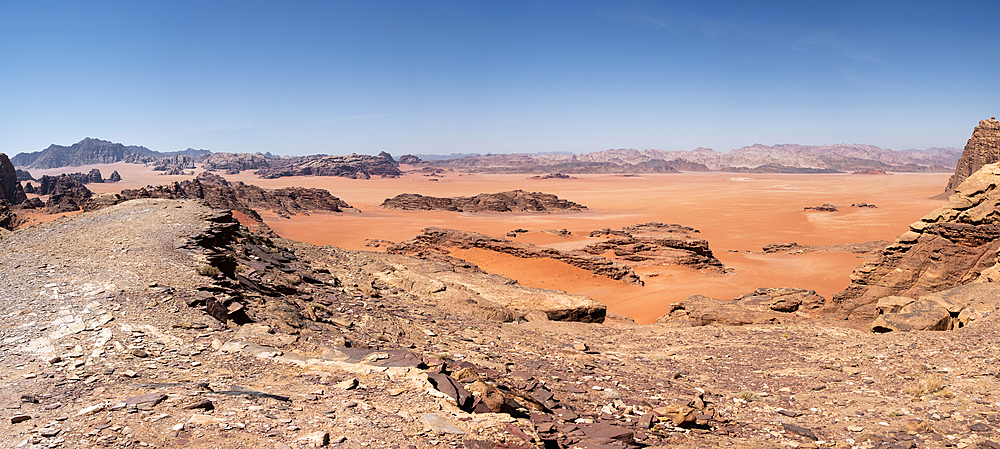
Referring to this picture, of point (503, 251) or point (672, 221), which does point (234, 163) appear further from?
point (503, 251)

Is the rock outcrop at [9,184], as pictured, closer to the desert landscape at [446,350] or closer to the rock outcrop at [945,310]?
the desert landscape at [446,350]

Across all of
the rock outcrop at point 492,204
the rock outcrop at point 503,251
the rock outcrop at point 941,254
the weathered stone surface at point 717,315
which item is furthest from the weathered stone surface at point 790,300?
the rock outcrop at point 492,204

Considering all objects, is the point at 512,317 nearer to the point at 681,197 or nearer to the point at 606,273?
the point at 606,273

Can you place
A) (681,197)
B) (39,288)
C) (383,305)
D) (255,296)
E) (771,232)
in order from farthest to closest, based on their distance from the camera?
1. (681,197)
2. (771,232)
3. (383,305)
4. (255,296)
5. (39,288)

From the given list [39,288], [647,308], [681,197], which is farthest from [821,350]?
[681,197]

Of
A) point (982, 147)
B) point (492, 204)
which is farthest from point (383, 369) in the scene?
point (982, 147)
